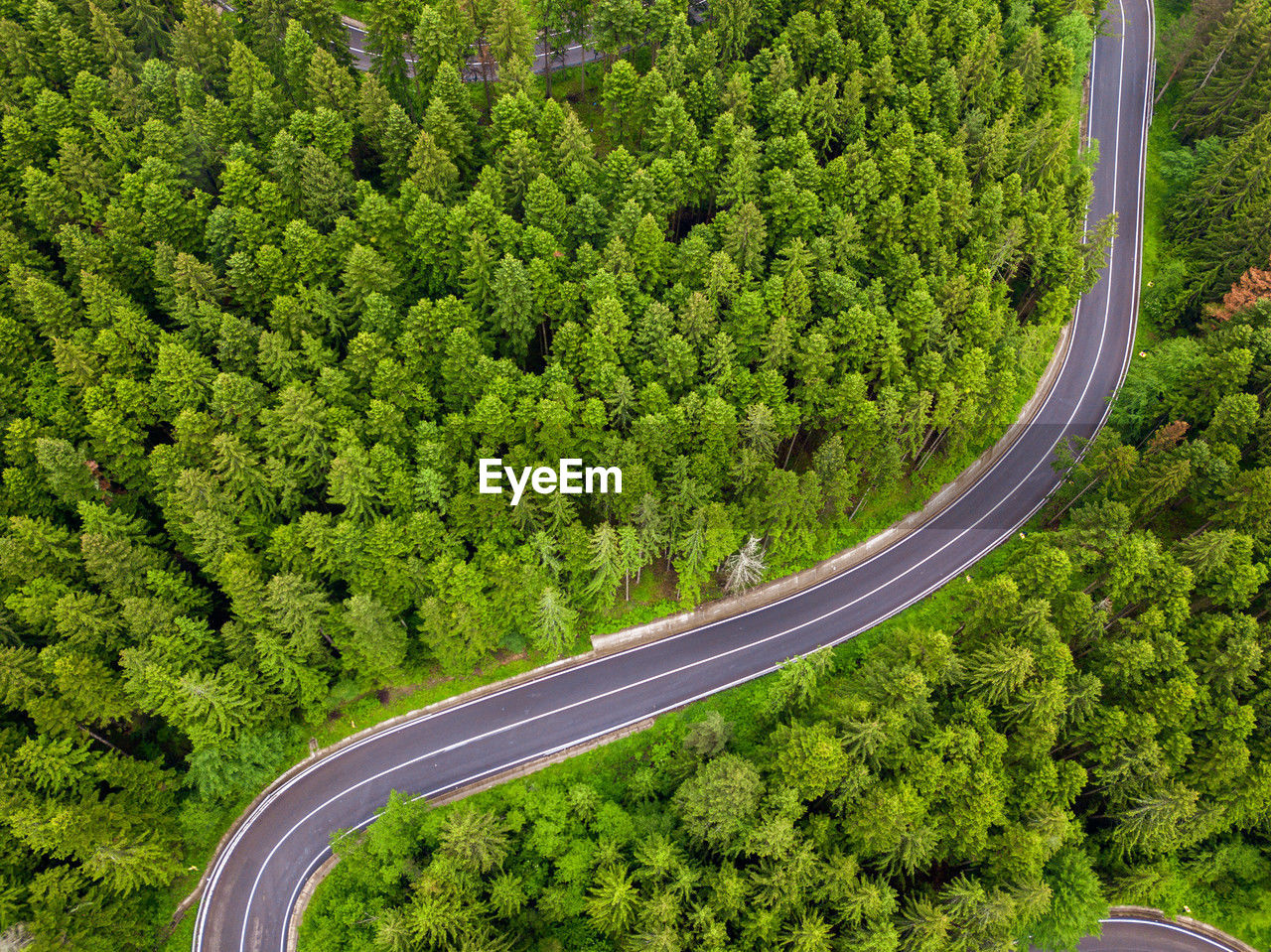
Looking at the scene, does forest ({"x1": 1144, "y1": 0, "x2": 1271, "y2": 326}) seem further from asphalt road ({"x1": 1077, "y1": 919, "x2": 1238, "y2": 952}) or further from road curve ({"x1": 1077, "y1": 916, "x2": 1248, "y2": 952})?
asphalt road ({"x1": 1077, "y1": 919, "x2": 1238, "y2": 952})

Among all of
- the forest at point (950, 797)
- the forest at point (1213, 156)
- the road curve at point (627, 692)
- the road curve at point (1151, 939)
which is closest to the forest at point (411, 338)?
the road curve at point (627, 692)

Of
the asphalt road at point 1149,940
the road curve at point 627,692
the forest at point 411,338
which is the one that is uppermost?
the forest at point 411,338

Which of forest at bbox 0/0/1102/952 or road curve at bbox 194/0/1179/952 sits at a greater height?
forest at bbox 0/0/1102/952

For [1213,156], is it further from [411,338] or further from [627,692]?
[411,338]

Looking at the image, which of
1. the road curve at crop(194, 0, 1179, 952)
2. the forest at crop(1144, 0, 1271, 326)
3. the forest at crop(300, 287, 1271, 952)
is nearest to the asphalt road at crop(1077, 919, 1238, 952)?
the road curve at crop(194, 0, 1179, 952)

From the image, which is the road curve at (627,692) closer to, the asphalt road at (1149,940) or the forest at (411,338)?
the asphalt road at (1149,940)

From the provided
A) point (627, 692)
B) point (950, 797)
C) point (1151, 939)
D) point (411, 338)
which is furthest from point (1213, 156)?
point (411, 338)

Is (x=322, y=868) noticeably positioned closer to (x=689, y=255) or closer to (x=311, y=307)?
(x=311, y=307)
